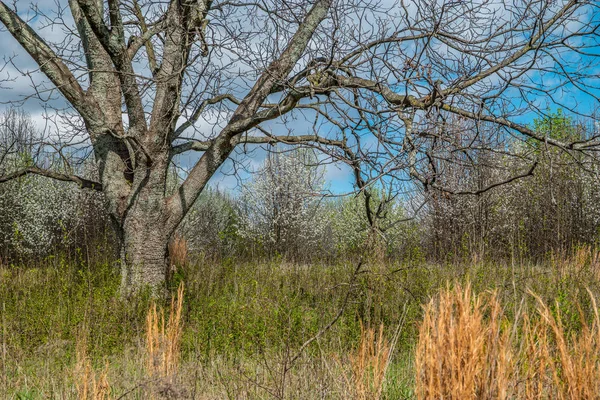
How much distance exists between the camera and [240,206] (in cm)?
2016

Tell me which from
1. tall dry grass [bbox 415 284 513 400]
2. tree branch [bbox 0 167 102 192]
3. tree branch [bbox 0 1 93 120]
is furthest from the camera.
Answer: tree branch [bbox 0 167 102 192]

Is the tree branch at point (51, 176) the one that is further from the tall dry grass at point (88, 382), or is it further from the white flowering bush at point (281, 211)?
the white flowering bush at point (281, 211)

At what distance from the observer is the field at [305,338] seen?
201 centimetres

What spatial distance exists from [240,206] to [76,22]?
12.5 metres

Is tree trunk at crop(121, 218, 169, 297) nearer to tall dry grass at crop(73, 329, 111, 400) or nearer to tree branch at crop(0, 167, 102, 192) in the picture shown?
tree branch at crop(0, 167, 102, 192)

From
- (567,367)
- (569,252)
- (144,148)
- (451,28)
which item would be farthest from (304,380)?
(569,252)

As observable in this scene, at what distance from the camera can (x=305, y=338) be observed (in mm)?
5453

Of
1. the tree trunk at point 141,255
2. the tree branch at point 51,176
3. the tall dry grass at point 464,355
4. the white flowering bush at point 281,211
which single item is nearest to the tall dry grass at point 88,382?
the tall dry grass at point 464,355

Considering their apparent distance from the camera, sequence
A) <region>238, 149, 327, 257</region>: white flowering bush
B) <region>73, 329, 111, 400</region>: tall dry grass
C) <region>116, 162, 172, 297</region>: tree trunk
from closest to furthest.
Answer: <region>73, 329, 111, 400</region>: tall dry grass
<region>116, 162, 172, 297</region>: tree trunk
<region>238, 149, 327, 257</region>: white flowering bush

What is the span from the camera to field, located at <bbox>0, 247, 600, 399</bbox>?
2.01m

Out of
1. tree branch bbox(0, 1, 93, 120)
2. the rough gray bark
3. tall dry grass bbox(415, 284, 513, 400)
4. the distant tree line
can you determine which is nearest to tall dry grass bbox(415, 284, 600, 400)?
tall dry grass bbox(415, 284, 513, 400)

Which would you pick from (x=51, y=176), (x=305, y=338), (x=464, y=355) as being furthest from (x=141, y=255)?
(x=464, y=355)

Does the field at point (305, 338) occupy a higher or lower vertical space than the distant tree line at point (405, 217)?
lower

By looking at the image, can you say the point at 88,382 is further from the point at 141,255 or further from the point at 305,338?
the point at 141,255
